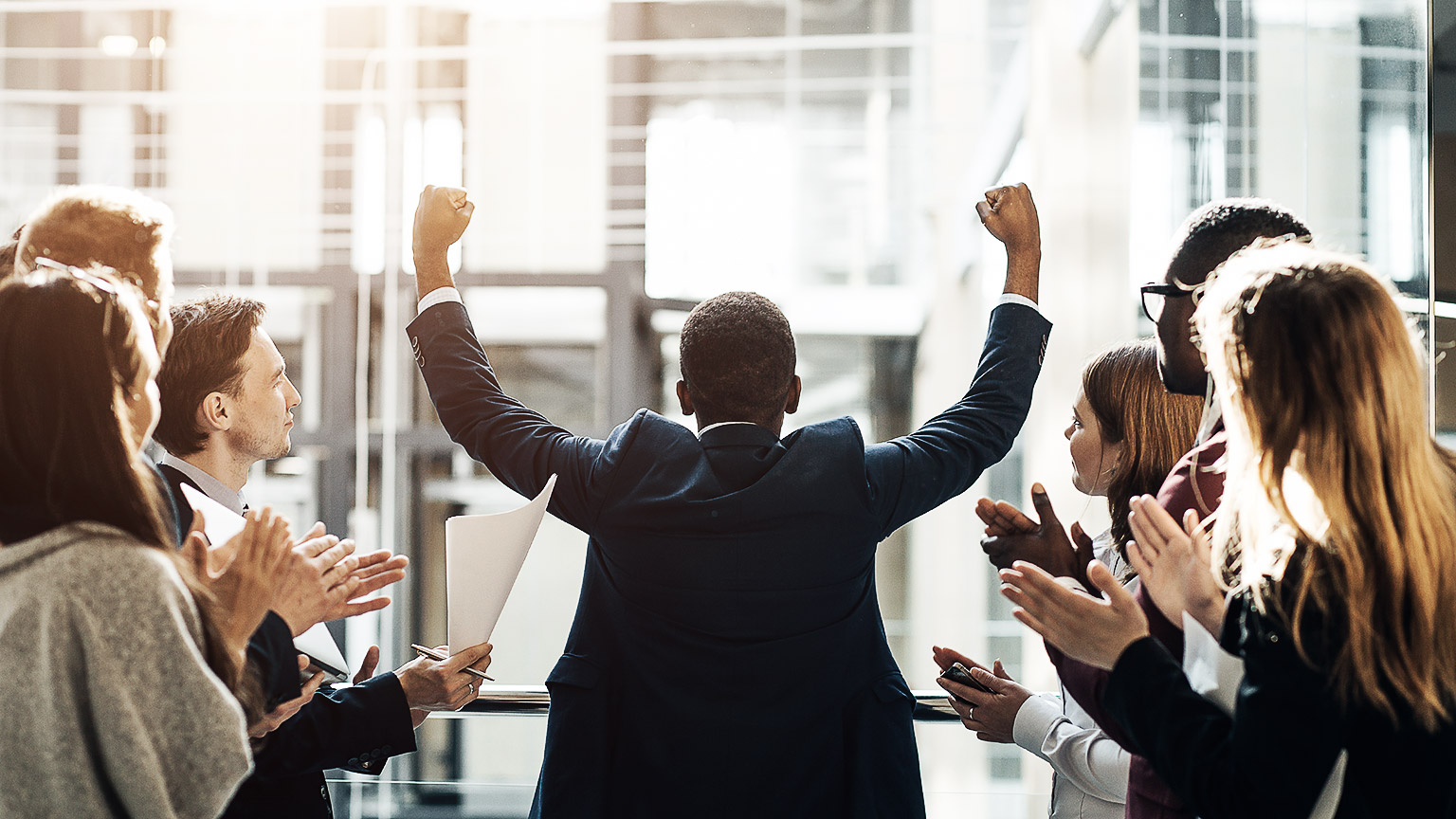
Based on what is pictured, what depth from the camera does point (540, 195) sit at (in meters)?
4.20

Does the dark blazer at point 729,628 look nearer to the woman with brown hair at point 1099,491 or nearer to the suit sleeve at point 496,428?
the suit sleeve at point 496,428

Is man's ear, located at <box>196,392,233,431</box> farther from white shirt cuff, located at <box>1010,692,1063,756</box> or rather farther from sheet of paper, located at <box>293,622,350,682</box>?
white shirt cuff, located at <box>1010,692,1063,756</box>

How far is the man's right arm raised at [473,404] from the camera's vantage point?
2.72 ft

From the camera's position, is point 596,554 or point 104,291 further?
point 596,554

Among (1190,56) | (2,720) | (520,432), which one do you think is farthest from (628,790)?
(1190,56)

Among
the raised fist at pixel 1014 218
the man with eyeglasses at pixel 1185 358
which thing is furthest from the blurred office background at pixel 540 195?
the man with eyeglasses at pixel 1185 358

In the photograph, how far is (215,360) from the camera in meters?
0.95

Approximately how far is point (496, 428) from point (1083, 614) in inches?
17.4

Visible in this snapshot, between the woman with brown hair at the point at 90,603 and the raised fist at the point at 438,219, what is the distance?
314 mm

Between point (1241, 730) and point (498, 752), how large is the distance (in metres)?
3.91

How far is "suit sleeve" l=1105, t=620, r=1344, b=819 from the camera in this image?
573 millimetres

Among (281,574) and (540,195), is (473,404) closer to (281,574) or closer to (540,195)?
(281,574)

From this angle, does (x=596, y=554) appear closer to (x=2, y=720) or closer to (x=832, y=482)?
(x=832, y=482)

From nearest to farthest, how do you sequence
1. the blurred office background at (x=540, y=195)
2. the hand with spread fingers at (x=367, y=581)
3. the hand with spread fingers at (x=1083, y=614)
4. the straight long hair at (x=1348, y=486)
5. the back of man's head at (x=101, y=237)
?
the straight long hair at (x=1348, y=486) → the hand with spread fingers at (x=1083, y=614) → the hand with spread fingers at (x=367, y=581) → the back of man's head at (x=101, y=237) → the blurred office background at (x=540, y=195)
